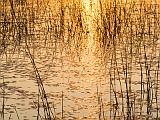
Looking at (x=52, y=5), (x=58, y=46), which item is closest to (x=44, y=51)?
(x=58, y=46)

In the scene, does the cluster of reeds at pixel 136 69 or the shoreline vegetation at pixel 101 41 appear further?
the shoreline vegetation at pixel 101 41

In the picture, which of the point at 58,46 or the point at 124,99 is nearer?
the point at 124,99

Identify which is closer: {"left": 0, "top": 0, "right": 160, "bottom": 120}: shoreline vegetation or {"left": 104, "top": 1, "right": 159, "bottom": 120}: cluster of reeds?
{"left": 104, "top": 1, "right": 159, "bottom": 120}: cluster of reeds

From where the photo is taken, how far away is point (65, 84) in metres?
3.58

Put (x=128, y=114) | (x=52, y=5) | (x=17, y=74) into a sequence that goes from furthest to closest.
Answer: (x=52, y=5) < (x=17, y=74) < (x=128, y=114)

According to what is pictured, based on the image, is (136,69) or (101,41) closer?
(136,69)

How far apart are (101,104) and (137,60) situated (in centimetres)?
133

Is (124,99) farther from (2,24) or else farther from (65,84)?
(2,24)

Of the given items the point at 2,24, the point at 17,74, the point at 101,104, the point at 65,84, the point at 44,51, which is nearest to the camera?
the point at 101,104

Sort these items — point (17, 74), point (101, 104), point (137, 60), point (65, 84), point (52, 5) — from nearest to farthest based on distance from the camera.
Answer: point (101, 104)
point (65, 84)
point (17, 74)
point (137, 60)
point (52, 5)

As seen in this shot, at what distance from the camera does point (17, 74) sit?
3.91m

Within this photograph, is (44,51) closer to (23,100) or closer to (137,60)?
(137,60)

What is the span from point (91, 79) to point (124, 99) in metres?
0.60

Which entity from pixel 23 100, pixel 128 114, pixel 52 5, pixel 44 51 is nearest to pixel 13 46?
pixel 44 51
